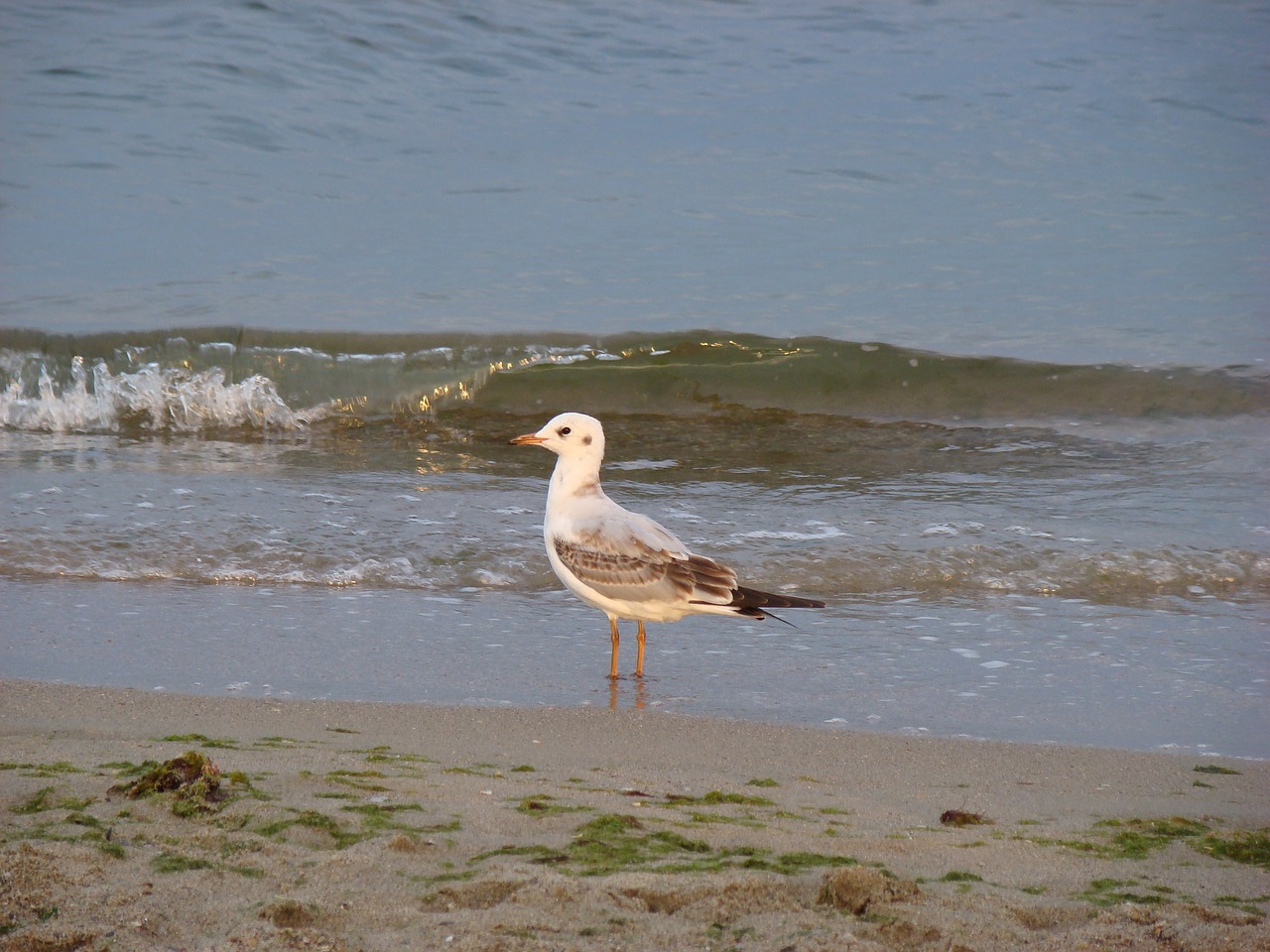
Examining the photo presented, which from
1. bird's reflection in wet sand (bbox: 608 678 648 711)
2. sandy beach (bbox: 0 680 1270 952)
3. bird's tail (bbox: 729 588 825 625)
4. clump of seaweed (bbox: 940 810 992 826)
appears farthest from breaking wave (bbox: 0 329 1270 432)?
clump of seaweed (bbox: 940 810 992 826)

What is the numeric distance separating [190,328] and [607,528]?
6911mm

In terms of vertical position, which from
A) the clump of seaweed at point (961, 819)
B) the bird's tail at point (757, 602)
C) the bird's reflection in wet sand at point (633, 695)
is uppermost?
the bird's tail at point (757, 602)

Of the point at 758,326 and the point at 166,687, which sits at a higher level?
the point at 758,326

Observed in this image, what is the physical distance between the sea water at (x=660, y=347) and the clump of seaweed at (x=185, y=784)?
1.36 meters

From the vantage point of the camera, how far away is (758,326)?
1085 cm

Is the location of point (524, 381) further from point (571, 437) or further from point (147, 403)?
point (571, 437)

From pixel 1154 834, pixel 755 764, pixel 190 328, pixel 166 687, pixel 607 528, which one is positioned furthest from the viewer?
pixel 190 328

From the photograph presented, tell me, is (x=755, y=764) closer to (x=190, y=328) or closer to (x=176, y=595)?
(x=176, y=595)

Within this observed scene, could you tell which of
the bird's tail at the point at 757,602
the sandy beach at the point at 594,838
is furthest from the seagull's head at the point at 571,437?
the sandy beach at the point at 594,838

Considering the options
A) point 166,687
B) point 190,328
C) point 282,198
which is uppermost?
point 282,198

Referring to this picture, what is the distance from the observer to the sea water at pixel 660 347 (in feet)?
15.8

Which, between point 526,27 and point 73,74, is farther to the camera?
point 526,27

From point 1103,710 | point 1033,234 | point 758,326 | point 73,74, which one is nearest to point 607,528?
point 1103,710

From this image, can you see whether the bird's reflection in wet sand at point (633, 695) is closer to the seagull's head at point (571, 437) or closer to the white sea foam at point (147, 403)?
the seagull's head at point (571, 437)
